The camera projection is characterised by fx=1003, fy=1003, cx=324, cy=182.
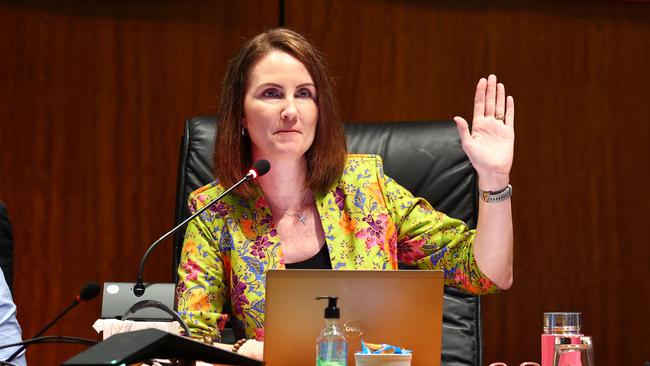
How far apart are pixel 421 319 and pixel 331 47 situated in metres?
1.95

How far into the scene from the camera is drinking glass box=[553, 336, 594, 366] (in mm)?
1488

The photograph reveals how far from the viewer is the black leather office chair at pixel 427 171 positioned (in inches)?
94.7

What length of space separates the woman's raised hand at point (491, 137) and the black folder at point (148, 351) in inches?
33.7

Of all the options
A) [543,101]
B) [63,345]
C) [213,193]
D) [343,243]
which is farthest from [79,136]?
[543,101]

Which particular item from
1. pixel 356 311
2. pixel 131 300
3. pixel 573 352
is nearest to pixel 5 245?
pixel 131 300

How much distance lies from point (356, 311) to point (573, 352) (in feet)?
1.08

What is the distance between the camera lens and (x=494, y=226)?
6.64ft

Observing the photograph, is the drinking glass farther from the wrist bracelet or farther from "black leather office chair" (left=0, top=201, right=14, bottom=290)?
"black leather office chair" (left=0, top=201, right=14, bottom=290)

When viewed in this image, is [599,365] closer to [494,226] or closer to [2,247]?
[494,226]

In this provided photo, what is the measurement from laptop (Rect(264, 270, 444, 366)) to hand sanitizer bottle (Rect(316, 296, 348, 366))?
32 mm

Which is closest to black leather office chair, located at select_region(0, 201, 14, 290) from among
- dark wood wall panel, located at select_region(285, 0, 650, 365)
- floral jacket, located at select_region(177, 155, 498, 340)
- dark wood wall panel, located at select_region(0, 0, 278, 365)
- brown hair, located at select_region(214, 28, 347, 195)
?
floral jacket, located at select_region(177, 155, 498, 340)

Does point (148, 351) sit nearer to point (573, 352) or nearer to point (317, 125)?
point (573, 352)

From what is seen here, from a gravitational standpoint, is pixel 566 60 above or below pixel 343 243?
above

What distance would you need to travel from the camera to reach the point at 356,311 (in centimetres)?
151
